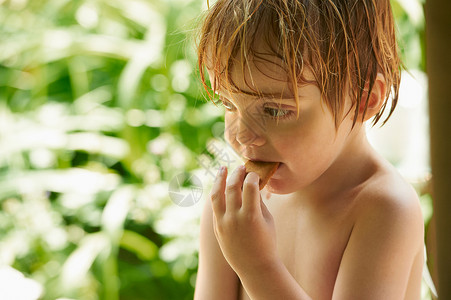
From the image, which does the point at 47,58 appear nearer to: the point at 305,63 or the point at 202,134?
the point at 202,134

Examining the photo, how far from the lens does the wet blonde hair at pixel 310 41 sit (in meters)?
0.56

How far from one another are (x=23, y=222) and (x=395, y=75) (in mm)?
1258

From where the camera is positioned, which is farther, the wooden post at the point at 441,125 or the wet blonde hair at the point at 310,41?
the wet blonde hair at the point at 310,41

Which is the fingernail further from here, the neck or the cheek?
the neck

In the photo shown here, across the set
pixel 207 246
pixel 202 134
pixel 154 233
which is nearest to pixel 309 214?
pixel 207 246

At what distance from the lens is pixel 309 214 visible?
0.69 metres

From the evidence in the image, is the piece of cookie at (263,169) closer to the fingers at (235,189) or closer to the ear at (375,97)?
the fingers at (235,189)

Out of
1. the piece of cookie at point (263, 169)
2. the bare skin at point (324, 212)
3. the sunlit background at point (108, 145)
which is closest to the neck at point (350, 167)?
the bare skin at point (324, 212)

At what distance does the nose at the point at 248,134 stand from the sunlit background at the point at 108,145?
0.76m

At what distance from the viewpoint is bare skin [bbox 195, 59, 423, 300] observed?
0.59 metres

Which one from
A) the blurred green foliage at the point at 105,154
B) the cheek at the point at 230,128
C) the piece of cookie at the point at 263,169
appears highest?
the cheek at the point at 230,128

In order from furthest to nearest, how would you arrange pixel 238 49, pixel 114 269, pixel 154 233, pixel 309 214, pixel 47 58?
pixel 47 58 < pixel 154 233 < pixel 114 269 < pixel 309 214 < pixel 238 49

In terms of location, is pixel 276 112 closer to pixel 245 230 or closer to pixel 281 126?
pixel 281 126

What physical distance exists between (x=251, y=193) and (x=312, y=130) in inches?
3.6
